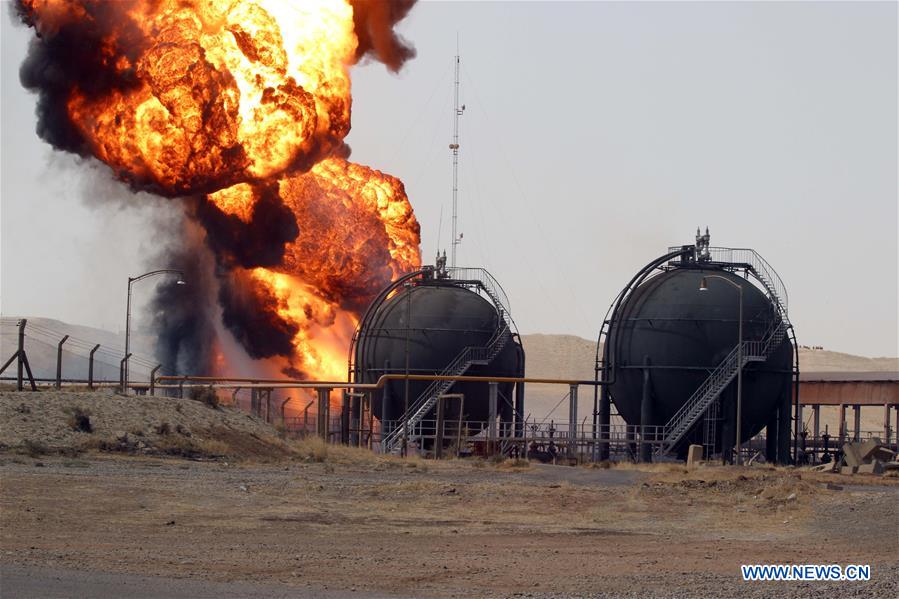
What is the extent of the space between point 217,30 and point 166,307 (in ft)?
62.4

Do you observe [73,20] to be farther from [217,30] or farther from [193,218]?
[193,218]

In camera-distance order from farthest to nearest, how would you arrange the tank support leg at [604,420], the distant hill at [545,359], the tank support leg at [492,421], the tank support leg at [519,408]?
the distant hill at [545,359], the tank support leg at [519,408], the tank support leg at [604,420], the tank support leg at [492,421]

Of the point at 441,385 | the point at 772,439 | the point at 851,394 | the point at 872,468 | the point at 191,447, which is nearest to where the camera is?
the point at 191,447

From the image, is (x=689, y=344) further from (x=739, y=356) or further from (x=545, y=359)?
(x=545, y=359)

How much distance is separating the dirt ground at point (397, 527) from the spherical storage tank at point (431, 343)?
17709 mm

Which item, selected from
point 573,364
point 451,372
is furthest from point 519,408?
point 573,364

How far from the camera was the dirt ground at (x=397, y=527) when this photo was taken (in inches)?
797

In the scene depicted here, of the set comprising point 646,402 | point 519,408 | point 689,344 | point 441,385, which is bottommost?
point 519,408

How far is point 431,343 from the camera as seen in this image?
211 ft

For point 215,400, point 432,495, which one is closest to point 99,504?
point 432,495

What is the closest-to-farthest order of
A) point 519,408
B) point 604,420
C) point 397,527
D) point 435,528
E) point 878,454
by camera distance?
1. point 397,527
2. point 435,528
3. point 878,454
4. point 604,420
5. point 519,408

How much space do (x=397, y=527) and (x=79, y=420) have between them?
19.0 meters

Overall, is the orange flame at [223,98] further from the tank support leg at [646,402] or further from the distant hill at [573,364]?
the distant hill at [573,364]

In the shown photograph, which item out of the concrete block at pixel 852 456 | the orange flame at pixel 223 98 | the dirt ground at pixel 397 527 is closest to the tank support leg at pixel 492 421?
the dirt ground at pixel 397 527
